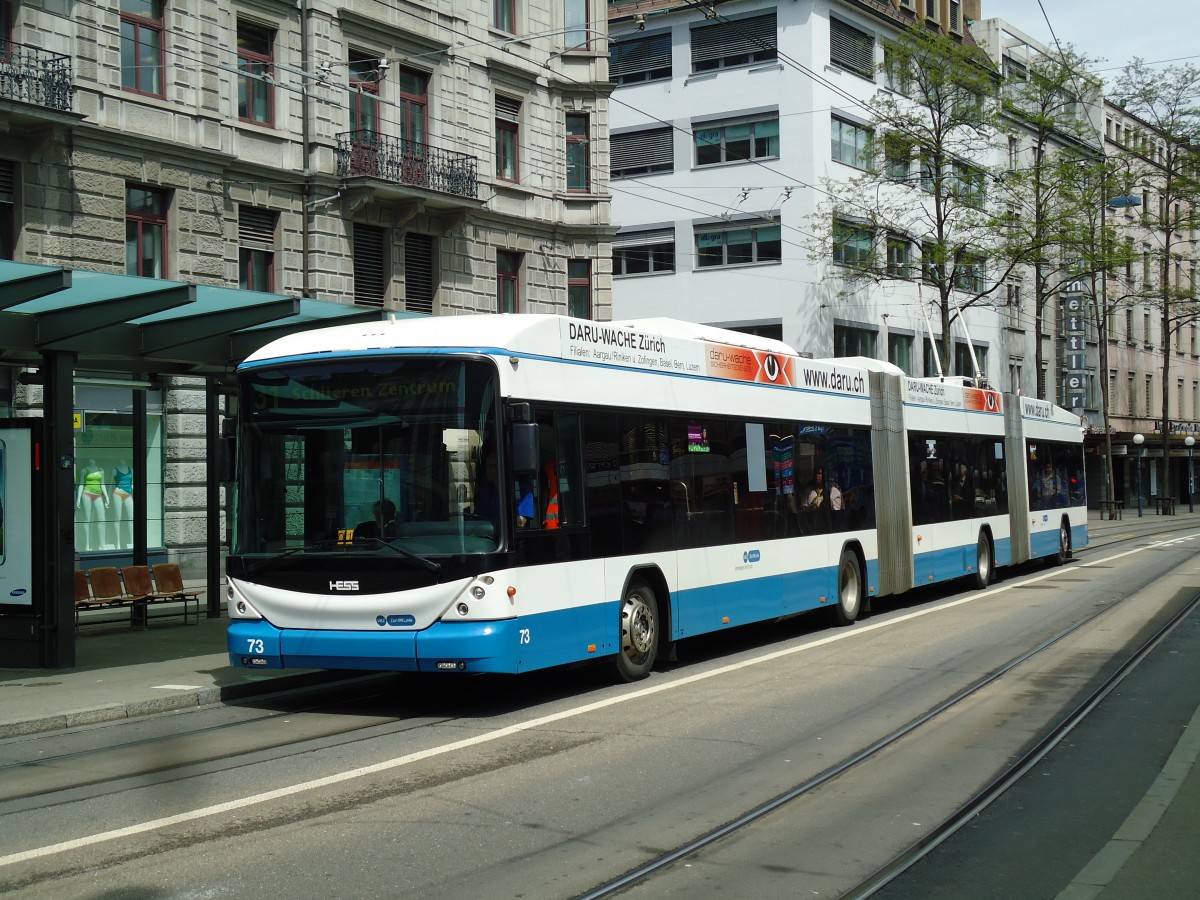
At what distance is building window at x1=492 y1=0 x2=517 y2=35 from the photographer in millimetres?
30984

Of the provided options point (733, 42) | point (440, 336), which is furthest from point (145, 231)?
point (733, 42)

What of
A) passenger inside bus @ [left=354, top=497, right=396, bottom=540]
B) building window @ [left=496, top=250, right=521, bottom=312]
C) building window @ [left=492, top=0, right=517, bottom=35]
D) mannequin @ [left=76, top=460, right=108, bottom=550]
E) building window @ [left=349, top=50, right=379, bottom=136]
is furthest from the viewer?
building window @ [left=496, top=250, right=521, bottom=312]

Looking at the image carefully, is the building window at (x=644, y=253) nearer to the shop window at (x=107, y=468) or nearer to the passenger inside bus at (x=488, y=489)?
the shop window at (x=107, y=468)

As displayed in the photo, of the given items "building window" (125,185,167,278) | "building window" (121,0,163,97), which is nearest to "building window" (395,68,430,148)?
"building window" (121,0,163,97)

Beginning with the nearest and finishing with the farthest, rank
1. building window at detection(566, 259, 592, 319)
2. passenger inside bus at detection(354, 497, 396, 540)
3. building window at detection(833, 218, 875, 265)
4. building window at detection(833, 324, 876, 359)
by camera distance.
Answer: passenger inside bus at detection(354, 497, 396, 540), building window at detection(566, 259, 592, 319), building window at detection(833, 218, 875, 265), building window at detection(833, 324, 876, 359)

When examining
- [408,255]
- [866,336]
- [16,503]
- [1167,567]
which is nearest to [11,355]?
[16,503]

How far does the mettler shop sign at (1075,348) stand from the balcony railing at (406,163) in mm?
41670

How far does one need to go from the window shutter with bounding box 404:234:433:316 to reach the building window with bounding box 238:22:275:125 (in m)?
4.12

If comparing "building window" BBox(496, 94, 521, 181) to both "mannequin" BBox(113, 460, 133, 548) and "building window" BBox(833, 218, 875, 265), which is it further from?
"building window" BBox(833, 218, 875, 265)

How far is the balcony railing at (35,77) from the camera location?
20.9m

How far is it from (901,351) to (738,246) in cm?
812

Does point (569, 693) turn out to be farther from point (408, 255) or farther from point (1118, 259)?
point (1118, 259)

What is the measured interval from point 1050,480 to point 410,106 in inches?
580

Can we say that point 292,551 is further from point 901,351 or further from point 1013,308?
point 1013,308
